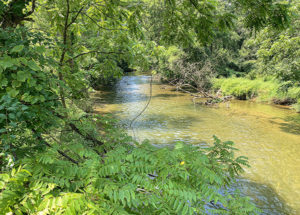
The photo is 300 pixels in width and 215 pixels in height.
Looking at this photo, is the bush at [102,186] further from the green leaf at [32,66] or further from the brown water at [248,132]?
the brown water at [248,132]

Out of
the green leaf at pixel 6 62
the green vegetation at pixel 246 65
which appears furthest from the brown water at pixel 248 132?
the green leaf at pixel 6 62

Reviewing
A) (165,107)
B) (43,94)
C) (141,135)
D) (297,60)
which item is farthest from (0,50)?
(165,107)

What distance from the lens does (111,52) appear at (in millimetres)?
4367

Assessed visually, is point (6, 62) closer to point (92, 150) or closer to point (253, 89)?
point (92, 150)

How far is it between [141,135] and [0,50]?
955 centimetres

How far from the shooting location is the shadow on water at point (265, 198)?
18.4ft

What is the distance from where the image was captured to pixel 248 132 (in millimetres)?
11867

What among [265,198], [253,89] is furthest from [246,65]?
[265,198]

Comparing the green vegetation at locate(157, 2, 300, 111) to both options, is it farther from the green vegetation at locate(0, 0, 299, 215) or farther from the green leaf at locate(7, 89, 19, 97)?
the green leaf at locate(7, 89, 19, 97)

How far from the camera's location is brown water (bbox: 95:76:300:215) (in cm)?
659

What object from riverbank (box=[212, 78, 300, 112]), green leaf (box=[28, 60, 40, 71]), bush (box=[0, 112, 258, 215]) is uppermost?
green leaf (box=[28, 60, 40, 71])

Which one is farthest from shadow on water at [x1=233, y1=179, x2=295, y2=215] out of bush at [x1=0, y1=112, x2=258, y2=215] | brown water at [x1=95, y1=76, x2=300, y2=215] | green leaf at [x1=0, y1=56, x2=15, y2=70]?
green leaf at [x1=0, y1=56, x2=15, y2=70]

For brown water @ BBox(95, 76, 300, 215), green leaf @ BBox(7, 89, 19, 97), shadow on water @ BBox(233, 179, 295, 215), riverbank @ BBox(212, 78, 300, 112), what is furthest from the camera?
riverbank @ BBox(212, 78, 300, 112)

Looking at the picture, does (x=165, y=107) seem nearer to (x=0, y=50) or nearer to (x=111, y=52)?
(x=111, y=52)
